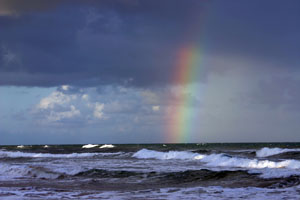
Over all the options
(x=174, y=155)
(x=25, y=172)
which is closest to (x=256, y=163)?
(x=25, y=172)

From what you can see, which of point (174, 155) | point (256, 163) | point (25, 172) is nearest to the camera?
point (25, 172)

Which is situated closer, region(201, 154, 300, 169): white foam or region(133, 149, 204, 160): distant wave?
region(201, 154, 300, 169): white foam

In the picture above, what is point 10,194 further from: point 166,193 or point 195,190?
point 195,190

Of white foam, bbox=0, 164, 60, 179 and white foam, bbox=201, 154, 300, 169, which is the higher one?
white foam, bbox=201, 154, 300, 169

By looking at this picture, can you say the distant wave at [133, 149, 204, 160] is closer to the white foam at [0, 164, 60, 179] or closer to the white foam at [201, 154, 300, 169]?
the white foam at [201, 154, 300, 169]

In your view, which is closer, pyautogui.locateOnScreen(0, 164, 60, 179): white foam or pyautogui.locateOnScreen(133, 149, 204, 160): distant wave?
pyautogui.locateOnScreen(0, 164, 60, 179): white foam

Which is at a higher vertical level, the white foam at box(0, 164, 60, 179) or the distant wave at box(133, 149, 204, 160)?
the distant wave at box(133, 149, 204, 160)

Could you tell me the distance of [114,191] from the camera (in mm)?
15930

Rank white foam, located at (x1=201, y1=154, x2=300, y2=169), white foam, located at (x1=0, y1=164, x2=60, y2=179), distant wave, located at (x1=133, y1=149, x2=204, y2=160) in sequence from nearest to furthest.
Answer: white foam, located at (x1=0, y1=164, x2=60, y2=179), white foam, located at (x1=201, y1=154, x2=300, y2=169), distant wave, located at (x1=133, y1=149, x2=204, y2=160)

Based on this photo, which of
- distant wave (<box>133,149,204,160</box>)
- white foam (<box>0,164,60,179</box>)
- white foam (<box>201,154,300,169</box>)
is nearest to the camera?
white foam (<box>0,164,60,179</box>)

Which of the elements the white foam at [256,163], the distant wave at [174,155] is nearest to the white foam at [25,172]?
the white foam at [256,163]

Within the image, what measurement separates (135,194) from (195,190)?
101 inches

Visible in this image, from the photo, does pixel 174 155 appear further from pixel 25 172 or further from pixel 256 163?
pixel 25 172

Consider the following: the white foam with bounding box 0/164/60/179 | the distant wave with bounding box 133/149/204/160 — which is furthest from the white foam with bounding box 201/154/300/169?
the white foam with bounding box 0/164/60/179
